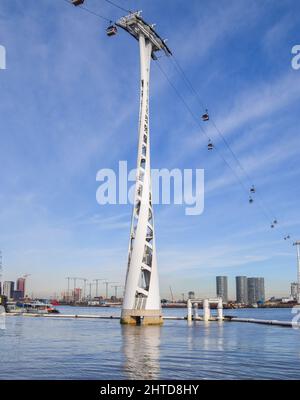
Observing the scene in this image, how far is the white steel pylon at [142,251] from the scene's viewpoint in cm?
8025

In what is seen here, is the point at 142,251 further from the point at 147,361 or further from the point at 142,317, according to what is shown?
the point at 147,361

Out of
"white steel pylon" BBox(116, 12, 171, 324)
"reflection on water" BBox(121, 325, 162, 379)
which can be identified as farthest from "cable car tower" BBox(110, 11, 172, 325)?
"reflection on water" BBox(121, 325, 162, 379)

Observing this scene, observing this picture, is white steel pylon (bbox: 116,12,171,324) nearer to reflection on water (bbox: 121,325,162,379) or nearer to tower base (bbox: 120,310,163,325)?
tower base (bbox: 120,310,163,325)

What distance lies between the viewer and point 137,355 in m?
41.0

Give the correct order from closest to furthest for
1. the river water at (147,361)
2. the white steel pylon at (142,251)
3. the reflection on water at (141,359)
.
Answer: the reflection on water at (141,359), the river water at (147,361), the white steel pylon at (142,251)

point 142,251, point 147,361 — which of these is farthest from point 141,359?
point 142,251

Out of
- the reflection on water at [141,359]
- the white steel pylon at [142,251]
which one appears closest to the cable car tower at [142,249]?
the white steel pylon at [142,251]

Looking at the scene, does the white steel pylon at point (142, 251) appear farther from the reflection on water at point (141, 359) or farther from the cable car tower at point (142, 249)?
the reflection on water at point (141, 359)

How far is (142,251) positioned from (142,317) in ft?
45.3

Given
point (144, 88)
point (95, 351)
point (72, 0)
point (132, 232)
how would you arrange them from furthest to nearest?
point (144, 88), point (132, 232), point (95, 351), point (72, 0)

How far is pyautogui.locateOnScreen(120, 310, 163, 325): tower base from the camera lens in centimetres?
8100
